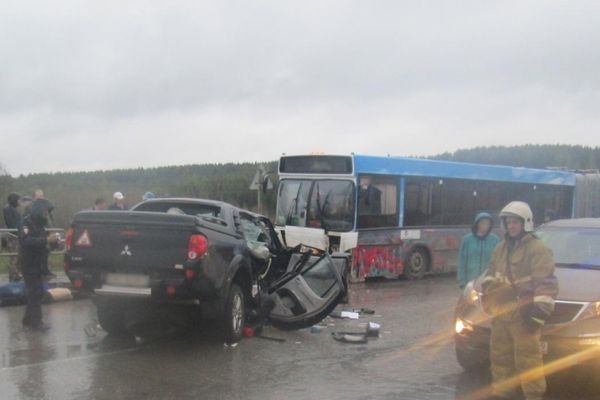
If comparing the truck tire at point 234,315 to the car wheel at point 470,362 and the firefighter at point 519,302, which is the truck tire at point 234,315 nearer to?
the car wheel at point 470,362

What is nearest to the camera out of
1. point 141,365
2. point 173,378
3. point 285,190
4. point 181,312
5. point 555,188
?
point 173,378

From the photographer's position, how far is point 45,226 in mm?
10086

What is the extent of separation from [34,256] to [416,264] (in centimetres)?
1062

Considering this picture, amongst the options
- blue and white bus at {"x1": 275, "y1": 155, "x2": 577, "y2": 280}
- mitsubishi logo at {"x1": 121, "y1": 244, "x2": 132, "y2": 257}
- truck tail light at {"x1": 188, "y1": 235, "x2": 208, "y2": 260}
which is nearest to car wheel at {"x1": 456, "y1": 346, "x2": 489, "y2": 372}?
truck tail light at {"x1": 188, "y1": 235, "x2": 208, "y2": 260}

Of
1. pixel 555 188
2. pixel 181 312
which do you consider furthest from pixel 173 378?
pixel 555 188

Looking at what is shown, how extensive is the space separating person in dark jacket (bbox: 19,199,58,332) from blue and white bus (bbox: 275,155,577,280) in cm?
726

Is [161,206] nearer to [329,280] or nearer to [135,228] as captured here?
[135,228]

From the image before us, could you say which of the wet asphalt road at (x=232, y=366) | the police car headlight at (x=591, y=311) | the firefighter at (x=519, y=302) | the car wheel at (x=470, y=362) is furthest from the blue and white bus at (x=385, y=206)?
the firefighter at (x=519, y=302)

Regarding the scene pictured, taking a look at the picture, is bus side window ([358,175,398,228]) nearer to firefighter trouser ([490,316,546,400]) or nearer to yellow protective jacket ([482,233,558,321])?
yellow protective jacket ([482,233,558,321])

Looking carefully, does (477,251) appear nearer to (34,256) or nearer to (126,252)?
(126,252)

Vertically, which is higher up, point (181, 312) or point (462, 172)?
point (462, 172)

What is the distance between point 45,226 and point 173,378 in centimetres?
369

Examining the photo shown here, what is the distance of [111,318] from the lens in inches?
368

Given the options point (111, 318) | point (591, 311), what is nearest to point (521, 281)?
point (591, 311)
